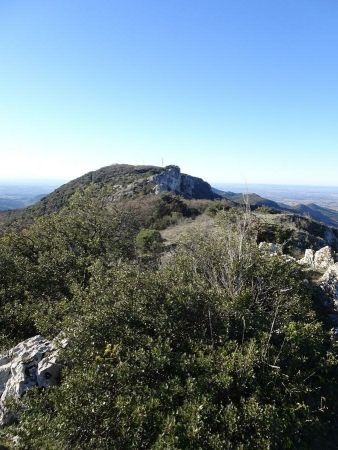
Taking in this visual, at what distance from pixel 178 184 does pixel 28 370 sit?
102225mm

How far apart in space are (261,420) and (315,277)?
14964mm

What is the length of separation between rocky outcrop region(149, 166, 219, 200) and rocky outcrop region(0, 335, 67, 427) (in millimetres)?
71939

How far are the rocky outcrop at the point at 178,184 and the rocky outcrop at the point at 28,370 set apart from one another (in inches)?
2832

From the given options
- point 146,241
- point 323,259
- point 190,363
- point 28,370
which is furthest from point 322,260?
point 28,370

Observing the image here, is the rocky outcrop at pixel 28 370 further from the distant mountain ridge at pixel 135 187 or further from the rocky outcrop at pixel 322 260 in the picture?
the distant mountain ridge at pixel 135 187

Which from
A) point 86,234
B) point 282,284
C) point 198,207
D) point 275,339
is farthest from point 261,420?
point 198,207

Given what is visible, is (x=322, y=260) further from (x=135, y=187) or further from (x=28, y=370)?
(x=135, y=187)

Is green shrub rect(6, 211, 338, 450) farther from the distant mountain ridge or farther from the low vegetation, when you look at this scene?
the distant mountain ridge

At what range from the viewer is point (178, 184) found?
112 meters

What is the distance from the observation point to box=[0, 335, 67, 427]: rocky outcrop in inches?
420

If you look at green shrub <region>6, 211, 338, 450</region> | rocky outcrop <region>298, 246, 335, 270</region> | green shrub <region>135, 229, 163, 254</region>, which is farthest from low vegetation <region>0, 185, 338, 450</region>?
green shrub <region>135, 229, 163, 254</region>

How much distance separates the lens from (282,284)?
43.4 ft

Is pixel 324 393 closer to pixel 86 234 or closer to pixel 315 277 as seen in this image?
pixel 315 277

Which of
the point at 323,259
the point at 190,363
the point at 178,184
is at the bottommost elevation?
the point at 323,259
